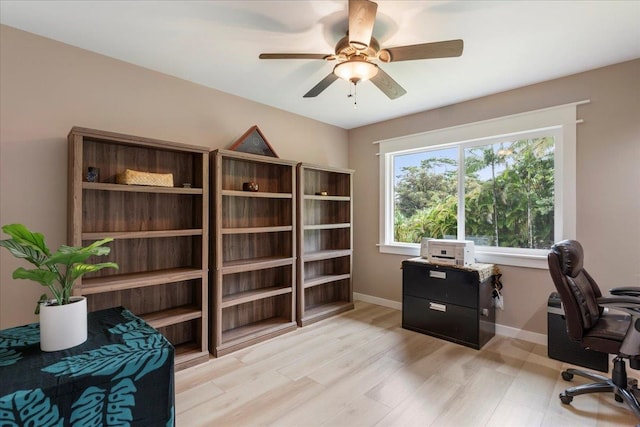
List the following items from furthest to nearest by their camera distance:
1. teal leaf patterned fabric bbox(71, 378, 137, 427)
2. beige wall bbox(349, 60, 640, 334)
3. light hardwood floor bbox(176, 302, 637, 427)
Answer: beige wall bbox(349, 60, 640, 334) < light hardwood floor bbox(176, 302, 637, 427) < teal leaf patterned fabric bbox(71, 378, 137, 427)

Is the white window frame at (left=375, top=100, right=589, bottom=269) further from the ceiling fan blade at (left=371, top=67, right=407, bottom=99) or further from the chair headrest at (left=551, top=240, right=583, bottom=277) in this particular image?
the ceiling fan blade at (left=371, top=67, right=407, bottom=99)

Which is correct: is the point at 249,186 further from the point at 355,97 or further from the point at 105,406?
the point at 105,406

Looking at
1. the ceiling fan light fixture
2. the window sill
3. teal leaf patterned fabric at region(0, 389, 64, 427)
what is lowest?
teal leaf patterned fabric at region(0, 389, 64, 427)

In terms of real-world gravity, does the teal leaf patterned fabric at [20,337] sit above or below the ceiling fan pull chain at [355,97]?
below

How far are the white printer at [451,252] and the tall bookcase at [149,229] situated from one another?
2.27 meters

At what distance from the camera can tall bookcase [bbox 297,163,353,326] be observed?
3.80 m

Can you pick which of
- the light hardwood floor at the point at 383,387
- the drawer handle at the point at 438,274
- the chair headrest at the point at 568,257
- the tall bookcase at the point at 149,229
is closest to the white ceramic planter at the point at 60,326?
the tall bookcase at the point at 149,229

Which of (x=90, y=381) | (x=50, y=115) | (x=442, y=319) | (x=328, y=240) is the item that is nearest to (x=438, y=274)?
(x=442, y=319)

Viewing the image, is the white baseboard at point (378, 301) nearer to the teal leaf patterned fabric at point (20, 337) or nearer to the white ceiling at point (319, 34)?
the white ceiling at point (319, 34)

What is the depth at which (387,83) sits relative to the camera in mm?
2248

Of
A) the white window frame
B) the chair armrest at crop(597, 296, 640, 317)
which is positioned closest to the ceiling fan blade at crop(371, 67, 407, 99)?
the white window frame

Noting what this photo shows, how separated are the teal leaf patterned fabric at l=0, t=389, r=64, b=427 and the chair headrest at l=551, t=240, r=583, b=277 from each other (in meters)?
2.74

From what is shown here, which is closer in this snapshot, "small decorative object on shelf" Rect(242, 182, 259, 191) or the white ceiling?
the white ceiling

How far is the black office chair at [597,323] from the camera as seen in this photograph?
70.0 inches
